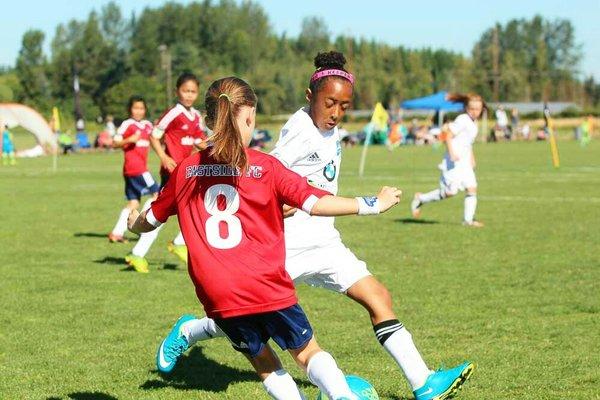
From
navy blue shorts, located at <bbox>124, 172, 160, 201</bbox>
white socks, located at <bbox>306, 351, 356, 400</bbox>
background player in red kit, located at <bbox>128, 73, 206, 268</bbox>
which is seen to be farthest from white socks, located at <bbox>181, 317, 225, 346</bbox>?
navy blue shorts, located at <bbox>124, 172, 160, 201</bbox>

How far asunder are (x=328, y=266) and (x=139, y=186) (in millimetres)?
8869

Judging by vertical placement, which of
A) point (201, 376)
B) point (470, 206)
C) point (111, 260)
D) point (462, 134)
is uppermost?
point (462, 134)

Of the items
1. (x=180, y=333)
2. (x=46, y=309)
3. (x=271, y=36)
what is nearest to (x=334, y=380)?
(x=180, y=333)

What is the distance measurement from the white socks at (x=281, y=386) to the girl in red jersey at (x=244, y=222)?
0.42 feet

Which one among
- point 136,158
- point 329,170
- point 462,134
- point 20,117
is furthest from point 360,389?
point 20,117

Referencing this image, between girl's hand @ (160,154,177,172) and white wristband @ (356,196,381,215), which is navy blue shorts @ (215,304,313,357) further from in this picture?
girl's hand @ (160,154,177,172)

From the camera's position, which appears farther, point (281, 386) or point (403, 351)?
point (403, 351)

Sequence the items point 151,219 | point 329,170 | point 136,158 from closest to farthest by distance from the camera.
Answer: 1. point 151,219
2. point 329,170
3. point 136,158

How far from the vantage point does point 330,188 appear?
19.9ft

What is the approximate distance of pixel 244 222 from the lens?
15.2 ft

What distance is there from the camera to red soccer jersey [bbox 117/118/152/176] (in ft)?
46.9

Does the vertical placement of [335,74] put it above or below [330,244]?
above

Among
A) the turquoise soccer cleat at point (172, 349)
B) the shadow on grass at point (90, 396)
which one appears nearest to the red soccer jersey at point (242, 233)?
the shadow on grass at point (90, 396)

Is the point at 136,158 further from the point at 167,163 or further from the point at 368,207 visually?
the point at 368,207
